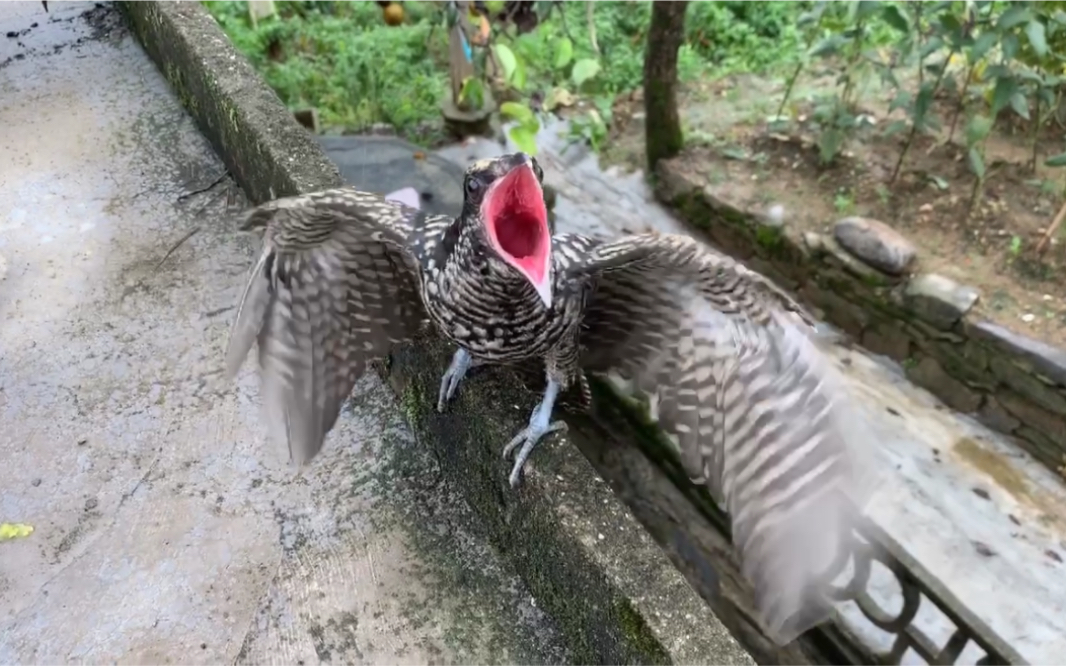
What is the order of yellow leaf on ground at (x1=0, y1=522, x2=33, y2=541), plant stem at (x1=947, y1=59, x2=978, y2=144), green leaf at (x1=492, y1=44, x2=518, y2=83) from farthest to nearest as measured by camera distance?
plant stem at (x1=947, y1=59, x2=978, y2=144) → green leaf at (x1=492, y1=44, x2=518, y2=83) → yellow leaf on ground at (x1=0, y1=522, x2=33, y2=541)

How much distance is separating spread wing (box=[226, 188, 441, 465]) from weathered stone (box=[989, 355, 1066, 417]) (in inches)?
113

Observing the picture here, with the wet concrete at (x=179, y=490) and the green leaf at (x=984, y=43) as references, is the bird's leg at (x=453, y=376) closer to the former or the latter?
the wet concrete at (x=179, y=490)

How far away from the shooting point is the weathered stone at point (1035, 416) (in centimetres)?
386

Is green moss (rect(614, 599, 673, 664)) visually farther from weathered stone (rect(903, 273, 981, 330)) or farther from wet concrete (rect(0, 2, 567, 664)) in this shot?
weathered stone (rect(903, 273, 981, 330))

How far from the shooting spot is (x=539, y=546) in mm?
1862

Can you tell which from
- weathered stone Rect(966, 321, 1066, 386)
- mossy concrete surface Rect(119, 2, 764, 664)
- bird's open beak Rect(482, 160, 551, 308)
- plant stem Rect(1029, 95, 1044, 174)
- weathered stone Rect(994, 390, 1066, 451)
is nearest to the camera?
bird's open beak Rect(482, 160, 551, 308)

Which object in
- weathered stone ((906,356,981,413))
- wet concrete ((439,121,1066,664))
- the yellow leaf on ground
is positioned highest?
the yellow leaf on ground

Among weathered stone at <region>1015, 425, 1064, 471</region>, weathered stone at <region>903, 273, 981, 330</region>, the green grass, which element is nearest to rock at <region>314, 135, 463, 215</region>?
the green grass

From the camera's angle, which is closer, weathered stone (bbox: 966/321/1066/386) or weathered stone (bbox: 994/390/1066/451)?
weathered stone (bbox: 966/321/1066/386)

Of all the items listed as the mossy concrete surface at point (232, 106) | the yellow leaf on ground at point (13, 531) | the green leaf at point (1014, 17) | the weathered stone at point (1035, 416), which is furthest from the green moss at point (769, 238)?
the yellow leaf on ground at point (13, 531)

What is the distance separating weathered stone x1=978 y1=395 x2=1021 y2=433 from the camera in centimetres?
407

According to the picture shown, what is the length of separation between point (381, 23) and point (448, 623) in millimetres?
5417

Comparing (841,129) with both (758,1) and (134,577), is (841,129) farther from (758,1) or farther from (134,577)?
(134,577)

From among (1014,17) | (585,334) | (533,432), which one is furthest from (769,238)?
(533,432)
